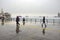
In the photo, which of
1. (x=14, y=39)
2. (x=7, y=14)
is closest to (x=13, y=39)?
(x=14, y=39)

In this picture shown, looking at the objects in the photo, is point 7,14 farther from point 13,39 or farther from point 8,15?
point 13,39

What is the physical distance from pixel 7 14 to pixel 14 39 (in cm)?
11072

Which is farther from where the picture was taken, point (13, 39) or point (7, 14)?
point (7, 14)

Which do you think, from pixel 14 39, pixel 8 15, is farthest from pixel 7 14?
pixel 14 39

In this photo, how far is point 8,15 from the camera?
126062mm

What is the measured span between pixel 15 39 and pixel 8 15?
11122 centimetres

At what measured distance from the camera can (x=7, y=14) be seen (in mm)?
125375

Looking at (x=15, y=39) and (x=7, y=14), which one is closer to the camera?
(x=15, y=39)

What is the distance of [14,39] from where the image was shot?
16594mm

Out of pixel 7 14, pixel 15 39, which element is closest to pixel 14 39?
pixel 15 39

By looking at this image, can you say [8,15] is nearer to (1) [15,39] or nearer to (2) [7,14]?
(2) [7,14]

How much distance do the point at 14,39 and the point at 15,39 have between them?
0.12 meters

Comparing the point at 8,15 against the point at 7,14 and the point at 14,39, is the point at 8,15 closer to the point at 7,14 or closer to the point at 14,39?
the point at 7,14

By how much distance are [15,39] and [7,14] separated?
11074 centimetres
